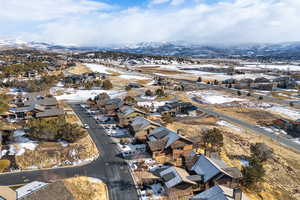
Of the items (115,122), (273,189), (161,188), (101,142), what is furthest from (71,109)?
(273,189)

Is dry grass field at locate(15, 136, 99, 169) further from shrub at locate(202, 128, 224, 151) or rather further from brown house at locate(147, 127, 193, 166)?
shrub at locate(202, 128, 224, 151)

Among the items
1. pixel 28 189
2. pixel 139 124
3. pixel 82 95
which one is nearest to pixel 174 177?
pixel 28 189

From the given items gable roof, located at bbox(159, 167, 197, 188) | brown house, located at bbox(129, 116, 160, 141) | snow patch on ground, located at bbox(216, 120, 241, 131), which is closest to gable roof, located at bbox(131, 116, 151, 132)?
brown house, located at bbox(129, 116, 160, 141)

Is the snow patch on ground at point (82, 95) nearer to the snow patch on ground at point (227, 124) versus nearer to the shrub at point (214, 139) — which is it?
the snow patch on ground at point (227, 124)

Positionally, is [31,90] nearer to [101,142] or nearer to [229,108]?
[101,142]

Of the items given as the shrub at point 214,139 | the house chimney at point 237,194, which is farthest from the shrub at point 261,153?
the house chimney at point 237,194

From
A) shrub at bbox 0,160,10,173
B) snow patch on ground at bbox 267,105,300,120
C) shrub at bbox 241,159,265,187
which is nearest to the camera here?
shrub at bbox 241,159,265,187
